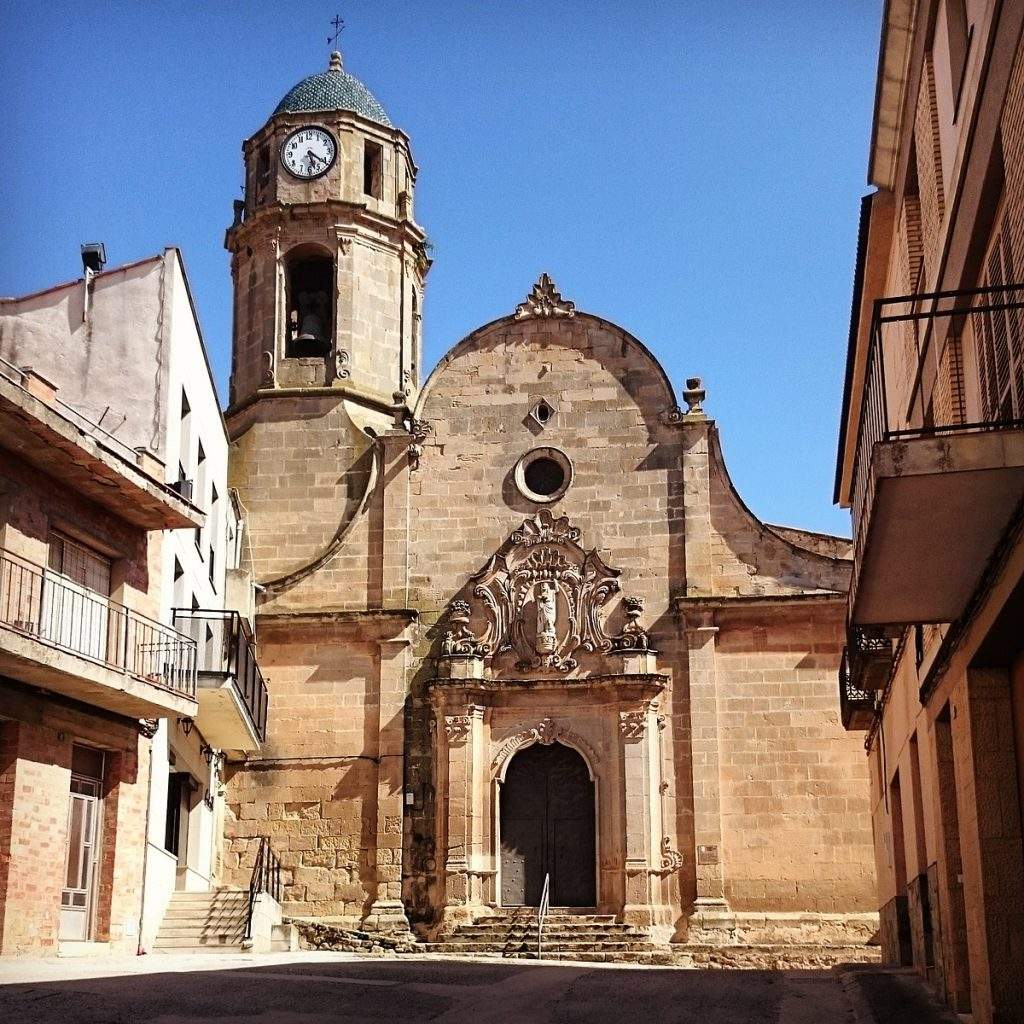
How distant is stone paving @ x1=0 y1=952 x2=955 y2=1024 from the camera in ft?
37.9

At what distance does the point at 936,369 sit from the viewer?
12914mm

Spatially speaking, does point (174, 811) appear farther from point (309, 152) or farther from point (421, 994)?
point (309, 152)

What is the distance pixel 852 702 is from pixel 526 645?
20.5 feet

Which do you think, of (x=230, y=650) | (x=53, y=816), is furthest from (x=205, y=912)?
(x=53, y=816)

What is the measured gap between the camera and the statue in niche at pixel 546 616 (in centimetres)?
2522

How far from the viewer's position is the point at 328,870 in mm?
24500

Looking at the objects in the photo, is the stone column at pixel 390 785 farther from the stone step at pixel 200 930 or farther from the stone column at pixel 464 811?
the stone step at pixel 200 930

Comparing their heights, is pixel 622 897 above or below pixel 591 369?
below

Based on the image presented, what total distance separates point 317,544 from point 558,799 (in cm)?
611

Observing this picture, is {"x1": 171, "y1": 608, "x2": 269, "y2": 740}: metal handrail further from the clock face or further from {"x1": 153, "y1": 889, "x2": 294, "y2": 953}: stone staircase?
the clock face

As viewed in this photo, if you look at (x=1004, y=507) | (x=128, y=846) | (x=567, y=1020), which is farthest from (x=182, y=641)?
(x=1004, y=507)

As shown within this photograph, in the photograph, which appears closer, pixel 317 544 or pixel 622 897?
pixel 622 897

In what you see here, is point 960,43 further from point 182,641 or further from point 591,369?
point 591,369

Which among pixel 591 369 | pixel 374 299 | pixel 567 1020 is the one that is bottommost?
pixel 567 1020
